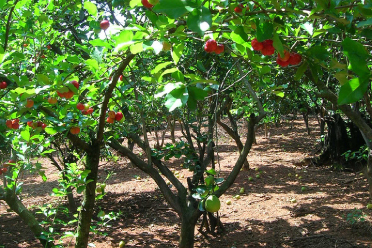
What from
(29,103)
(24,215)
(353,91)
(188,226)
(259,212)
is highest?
(29,103)

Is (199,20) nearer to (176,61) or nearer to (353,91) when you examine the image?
(176,61)

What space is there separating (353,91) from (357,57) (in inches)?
3.8

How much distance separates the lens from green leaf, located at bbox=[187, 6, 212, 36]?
0.93 m

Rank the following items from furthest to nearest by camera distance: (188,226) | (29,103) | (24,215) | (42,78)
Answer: (188,226) < (24,215) < (29,103) < (42,78)

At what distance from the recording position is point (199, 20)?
0.94 m

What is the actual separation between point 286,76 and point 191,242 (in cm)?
271

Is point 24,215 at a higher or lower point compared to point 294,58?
lower

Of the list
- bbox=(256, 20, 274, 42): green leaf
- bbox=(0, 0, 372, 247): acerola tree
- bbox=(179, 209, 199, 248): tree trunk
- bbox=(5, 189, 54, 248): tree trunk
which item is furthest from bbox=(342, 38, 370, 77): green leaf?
bbox=(5, 189, 54, 248): tree trunk

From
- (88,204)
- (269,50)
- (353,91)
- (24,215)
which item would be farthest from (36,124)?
(353,91)

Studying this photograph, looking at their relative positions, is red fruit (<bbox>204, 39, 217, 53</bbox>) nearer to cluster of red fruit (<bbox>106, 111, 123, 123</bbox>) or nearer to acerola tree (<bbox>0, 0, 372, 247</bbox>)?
acerola tree (<bbox>0, 0, 372, 247</bbox>)

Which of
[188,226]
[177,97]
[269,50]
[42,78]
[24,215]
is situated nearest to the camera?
[177,97]

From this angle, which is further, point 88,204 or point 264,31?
point 88,204

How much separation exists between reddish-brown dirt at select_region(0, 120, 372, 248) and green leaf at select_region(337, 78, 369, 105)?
8.09 feet

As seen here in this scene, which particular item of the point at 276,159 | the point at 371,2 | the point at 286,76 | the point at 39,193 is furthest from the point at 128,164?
the point at 371,2
